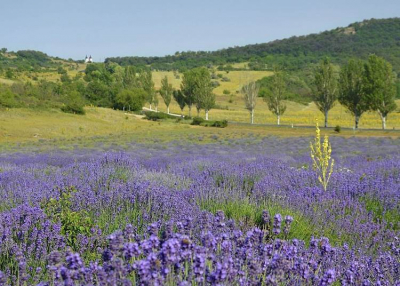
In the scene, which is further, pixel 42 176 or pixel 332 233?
pixel 42 176

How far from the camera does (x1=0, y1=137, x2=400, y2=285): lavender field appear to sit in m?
2.50

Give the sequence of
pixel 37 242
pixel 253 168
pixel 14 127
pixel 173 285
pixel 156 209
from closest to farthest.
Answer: pixel 173 285 < pixel 37 242 < pixel 156 209 < pixel 253 168 < pixel 14 127

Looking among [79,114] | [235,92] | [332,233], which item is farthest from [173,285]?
[235,92]

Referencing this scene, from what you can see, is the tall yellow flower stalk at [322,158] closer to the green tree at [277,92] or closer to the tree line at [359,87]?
the tree line at [359,87]

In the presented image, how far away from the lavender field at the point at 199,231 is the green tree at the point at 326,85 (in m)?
42.7

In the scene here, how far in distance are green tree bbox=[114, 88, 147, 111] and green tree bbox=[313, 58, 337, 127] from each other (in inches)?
1058

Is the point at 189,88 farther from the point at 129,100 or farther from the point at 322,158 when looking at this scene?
the point at 322,158

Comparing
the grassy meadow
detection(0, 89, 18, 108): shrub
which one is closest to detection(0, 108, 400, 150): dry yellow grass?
detection(0, 89, 18, 108): shrub

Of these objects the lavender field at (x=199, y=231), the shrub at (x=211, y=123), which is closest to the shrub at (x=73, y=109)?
the shrub at (x=211, y=123)

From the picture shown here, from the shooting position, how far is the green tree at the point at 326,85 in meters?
50.2

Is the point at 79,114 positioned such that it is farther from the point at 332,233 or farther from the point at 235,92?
the point at 235,92

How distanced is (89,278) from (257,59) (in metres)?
195

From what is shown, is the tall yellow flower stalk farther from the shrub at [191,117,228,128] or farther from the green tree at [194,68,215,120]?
the green tree at [194,68,215,120]

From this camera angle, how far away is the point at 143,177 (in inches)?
303
